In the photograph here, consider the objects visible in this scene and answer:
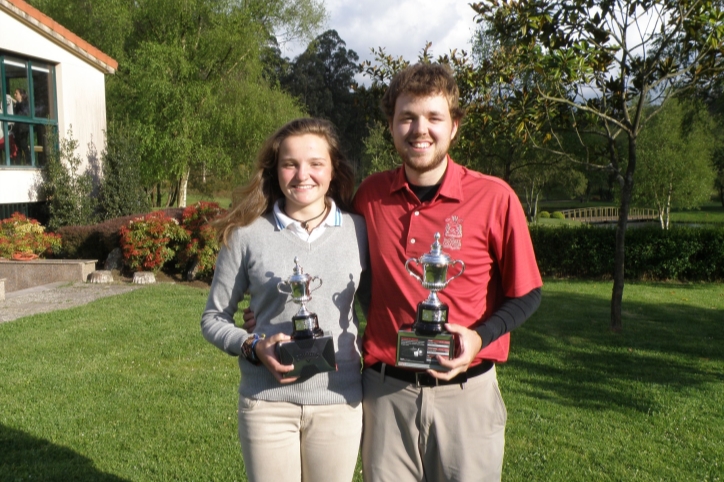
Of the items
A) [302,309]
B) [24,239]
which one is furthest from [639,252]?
[302,309]

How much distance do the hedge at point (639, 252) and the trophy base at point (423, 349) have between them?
14.4 metres

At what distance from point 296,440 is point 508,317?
0.97m

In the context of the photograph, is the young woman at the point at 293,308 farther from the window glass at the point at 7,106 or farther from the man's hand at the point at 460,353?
the window glass at the point at 7,106

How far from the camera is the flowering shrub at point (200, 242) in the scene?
41.1 ft

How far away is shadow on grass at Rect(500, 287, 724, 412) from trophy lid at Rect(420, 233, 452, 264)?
401 centimetres

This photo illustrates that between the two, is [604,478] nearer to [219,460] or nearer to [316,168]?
[219,460]

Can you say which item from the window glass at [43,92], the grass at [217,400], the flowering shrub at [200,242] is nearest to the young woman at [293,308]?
the grass at [217,400]

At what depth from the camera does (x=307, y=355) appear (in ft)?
7.79

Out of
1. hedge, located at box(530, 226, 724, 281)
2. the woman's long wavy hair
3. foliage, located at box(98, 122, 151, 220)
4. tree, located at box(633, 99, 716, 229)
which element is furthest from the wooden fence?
the woman's long wavy hair

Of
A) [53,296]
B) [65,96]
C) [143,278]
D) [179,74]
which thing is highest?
[179,74]

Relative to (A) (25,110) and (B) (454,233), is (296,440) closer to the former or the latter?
(B) (454,233)

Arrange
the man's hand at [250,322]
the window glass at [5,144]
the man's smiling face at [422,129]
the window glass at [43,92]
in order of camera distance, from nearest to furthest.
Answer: the man's smiling face at [422,129]
the man's hand at [250,322]
the window glass at [5,144]
the window glass at [43,92]

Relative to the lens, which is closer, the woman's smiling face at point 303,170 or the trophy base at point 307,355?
the trophy base at point 307,355

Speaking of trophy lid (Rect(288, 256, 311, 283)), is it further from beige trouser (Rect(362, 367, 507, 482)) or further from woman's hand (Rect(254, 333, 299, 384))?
beige trouser (Rect(362, 367, 507, 482))
